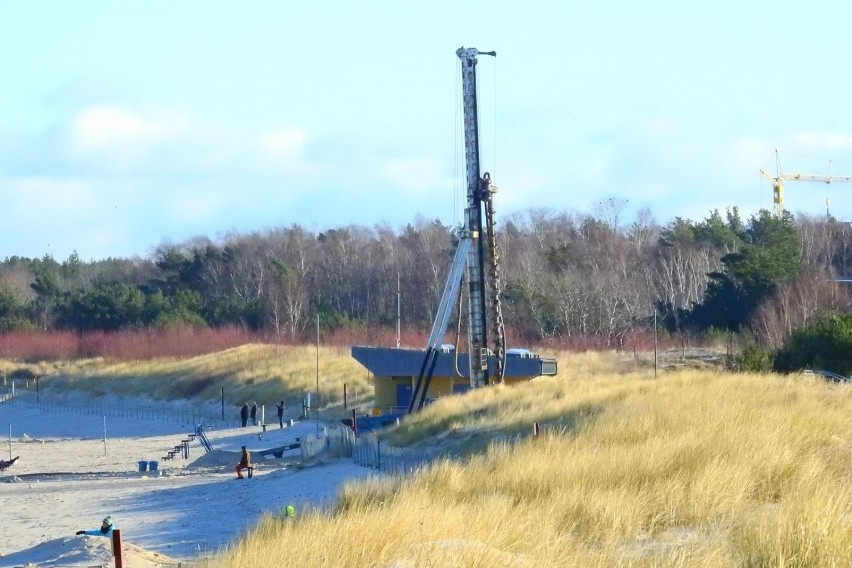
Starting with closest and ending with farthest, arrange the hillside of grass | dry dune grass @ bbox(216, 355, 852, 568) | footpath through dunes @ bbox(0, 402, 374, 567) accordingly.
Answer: dry dune grass @ bbox(216, 355, 852, 568) < footpath through dunes @ bbox(0, 402, 374, 567) < the hillside of grass

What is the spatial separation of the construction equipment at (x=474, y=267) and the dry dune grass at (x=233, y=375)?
15.0 m

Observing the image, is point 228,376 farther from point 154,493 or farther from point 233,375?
point 154,493

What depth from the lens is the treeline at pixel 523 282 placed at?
5744cm

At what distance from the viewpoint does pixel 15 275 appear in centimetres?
14012

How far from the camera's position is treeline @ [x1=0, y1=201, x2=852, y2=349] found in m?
57.4

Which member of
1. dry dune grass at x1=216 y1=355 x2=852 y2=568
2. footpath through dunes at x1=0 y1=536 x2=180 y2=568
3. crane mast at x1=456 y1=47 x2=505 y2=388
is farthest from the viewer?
crane mast at x1=456 y1=47 x2=505 y2=388

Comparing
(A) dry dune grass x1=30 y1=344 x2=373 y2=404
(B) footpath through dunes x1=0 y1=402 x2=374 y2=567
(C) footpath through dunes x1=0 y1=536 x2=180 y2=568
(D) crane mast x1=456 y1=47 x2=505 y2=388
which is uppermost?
(D) crane mast x1=456 y1=47 x2=505 y2=388

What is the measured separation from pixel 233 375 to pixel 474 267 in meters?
31.1

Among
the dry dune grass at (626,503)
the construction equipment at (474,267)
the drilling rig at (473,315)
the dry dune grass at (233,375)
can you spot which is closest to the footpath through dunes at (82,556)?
the dry dune grass at (626,503)

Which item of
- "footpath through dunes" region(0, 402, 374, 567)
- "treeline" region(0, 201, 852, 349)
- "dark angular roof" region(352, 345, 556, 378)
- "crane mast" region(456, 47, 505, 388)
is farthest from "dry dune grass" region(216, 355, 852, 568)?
"treeline" region(0, 201, 852, 349)

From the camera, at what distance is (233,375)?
65062 millimetres

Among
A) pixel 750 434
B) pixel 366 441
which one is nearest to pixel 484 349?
pixel 366 441

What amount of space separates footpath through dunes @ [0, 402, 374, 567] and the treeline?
23315mm

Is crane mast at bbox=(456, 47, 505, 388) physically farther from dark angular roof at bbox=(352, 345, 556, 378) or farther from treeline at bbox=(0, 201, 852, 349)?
treeline at bbox=(0, 201, 852, 349)
